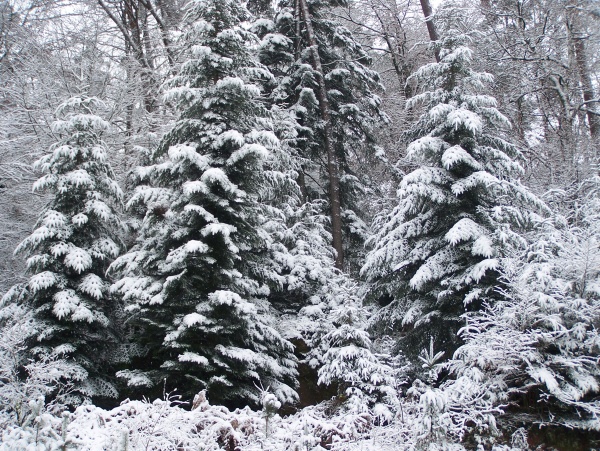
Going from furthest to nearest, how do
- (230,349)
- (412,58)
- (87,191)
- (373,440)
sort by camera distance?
1. (412,58)
2. (87,191)
3. (230,349)
4. (373,440)

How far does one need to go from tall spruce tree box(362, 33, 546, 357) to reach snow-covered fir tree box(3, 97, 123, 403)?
5555 mm

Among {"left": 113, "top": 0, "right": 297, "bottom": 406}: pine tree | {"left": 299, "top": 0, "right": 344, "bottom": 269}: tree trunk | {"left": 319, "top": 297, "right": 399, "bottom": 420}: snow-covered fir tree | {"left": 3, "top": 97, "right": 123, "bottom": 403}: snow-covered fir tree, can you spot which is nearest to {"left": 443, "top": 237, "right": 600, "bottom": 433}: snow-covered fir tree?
{"left": 319, "top": 297, "right": 399, "bottom": 420}: snow-covered fir tree

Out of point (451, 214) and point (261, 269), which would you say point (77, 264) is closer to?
point (261, 269)

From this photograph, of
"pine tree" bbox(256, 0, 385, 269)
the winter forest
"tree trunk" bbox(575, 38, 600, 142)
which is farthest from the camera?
"pine tree" bbox(256, 0, 385, 269)

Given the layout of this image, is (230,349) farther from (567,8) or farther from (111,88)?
(567,8)

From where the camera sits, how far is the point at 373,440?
5.75m

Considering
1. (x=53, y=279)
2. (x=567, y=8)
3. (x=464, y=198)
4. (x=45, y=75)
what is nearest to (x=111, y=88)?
(x=45, y=75)

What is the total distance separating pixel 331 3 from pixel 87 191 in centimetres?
1231

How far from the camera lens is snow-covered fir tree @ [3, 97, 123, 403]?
27.3ft

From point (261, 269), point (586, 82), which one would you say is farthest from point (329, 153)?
point (586, 82)

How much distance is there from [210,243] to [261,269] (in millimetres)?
1321

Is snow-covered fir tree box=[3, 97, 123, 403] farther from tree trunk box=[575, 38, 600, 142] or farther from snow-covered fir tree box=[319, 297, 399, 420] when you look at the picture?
tree trunk box=[575, 38, 600, 142]

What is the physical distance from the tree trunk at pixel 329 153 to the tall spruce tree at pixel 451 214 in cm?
403

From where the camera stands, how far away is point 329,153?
15.5 m
